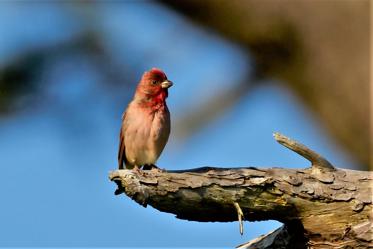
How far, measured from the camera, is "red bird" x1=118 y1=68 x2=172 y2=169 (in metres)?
3.92

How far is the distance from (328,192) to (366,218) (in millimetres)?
215

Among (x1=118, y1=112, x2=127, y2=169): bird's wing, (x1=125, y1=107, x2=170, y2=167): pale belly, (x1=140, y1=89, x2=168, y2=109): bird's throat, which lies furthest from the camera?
(x1=118, y1=112, x2=127, y2=169): bird's wing

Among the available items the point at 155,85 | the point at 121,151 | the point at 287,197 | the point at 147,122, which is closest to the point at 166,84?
the point at 155,85

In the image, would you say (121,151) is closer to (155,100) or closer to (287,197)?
(155,100)

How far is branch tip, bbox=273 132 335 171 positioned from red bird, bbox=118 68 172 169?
1434 mm

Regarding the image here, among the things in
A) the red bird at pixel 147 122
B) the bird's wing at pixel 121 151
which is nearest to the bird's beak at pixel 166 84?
the red bird at pixel 147 122

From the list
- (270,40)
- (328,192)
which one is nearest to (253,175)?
(328,192)

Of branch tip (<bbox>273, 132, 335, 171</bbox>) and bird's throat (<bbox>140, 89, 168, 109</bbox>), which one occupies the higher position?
bird's throat (<bbox>140, 89, 168, 109</bbox>)

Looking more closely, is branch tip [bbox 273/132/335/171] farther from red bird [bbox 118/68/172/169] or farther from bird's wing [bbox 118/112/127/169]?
bird's wing [bbox 118/112/127/169]

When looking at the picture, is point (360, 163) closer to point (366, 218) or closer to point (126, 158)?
point (366, 218)

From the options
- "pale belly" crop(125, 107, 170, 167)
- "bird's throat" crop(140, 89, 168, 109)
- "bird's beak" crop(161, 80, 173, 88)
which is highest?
"bird's beak" crop(161, 80, 173, 88)

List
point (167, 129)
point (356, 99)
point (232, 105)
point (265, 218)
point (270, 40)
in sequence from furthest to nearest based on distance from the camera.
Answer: point (167, 129) → point (232, 105) → point (265, 218) → point (270, 40) → point (356, 99)

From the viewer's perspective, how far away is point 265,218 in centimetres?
275

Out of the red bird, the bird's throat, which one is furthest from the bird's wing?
the bird's throat
